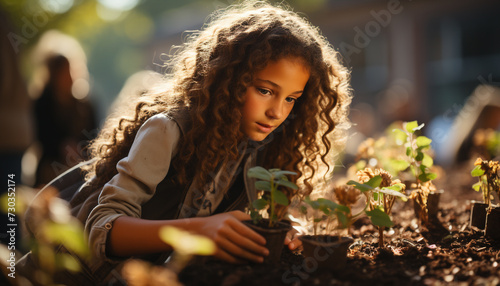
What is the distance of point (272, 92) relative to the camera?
5.94 feet

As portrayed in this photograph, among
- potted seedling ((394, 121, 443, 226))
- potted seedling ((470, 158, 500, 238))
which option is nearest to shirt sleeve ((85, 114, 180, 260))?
potted seedling ((394, 121, 443, 226))

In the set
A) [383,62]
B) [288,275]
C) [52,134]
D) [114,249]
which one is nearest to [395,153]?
[288,275]

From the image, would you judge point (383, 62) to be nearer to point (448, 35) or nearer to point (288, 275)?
point (448, 35)

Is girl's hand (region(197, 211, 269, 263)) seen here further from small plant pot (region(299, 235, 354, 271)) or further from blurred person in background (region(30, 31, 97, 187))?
blurred person in background (region(30, 31, 97, 187))

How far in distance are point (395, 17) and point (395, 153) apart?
39.4ft

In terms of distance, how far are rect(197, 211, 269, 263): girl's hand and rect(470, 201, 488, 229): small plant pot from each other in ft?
4.04

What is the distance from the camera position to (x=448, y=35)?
12.9 metres

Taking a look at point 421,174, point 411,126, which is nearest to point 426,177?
point 421,174

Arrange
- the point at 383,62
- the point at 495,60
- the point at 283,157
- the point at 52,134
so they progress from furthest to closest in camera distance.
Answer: the point at 383,62 → the point at 495,60 → the point at 52,134 → the point at 283,157

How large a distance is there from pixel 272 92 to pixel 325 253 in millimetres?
765

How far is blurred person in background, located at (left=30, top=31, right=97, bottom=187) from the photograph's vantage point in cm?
344

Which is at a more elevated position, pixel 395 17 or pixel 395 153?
pixel 395 17

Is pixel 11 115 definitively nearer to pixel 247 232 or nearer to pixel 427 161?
pixel 247 232

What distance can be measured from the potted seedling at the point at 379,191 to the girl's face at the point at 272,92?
0.46 meters
